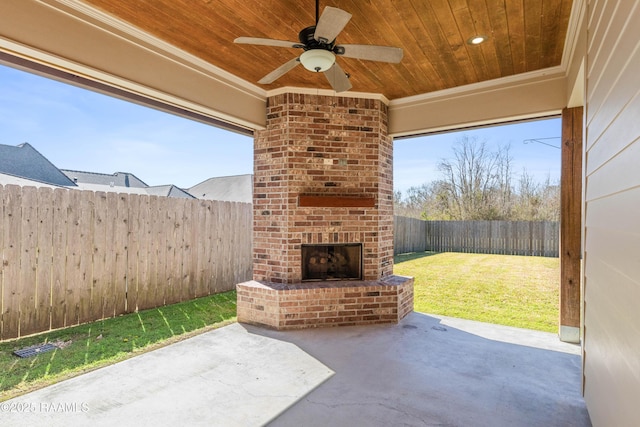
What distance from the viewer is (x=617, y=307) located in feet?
4.63

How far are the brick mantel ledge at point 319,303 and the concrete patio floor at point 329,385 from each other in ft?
1.03

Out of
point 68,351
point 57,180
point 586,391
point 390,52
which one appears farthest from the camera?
point 57,180

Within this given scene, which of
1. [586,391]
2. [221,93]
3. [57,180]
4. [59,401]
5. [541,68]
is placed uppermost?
[541,68]

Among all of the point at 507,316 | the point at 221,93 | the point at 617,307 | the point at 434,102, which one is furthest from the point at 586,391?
the point at 221,93

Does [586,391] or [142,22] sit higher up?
[142,22]

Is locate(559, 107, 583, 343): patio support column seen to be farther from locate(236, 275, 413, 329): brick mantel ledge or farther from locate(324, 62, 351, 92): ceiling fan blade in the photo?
locate(324, 62, 351, 92): ceiling fan blade

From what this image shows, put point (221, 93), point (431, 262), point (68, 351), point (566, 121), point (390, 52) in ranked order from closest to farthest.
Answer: point (390, 52) → point (68, 351) → point (566, 121) → point (221, 93) → point (431, 262)

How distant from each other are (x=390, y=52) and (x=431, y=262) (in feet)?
25.0

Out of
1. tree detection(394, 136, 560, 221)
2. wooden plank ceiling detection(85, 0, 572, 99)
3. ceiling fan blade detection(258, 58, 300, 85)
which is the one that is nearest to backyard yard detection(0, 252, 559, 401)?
ceiling fan blade detection(258, 58, 300, 85)

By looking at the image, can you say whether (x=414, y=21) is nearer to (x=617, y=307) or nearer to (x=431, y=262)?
(x=617, y=307)

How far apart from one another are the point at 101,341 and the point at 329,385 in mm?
2369

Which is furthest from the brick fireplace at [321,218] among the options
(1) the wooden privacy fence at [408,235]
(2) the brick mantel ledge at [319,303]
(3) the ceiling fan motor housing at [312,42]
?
(1) the wooden privacy fence at [408,235]

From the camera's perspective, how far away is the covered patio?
1.55 m

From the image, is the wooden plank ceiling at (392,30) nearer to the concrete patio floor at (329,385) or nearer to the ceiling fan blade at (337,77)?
the ceiling fan blade at (337,77)
